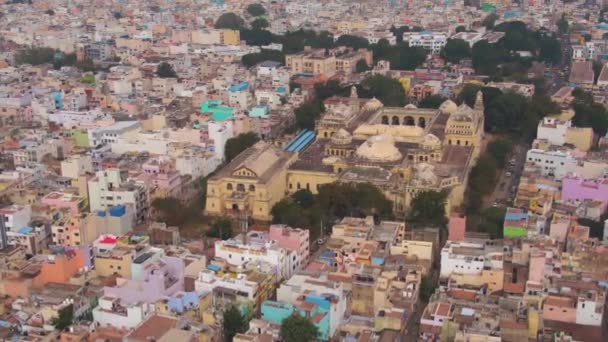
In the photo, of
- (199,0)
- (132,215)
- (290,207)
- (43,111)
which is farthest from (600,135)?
(199,0)

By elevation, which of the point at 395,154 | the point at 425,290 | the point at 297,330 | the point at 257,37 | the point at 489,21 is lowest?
the point at 425,290

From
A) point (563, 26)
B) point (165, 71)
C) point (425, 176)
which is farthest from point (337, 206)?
point (563, 26)

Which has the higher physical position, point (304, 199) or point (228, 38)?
point (228, 38)

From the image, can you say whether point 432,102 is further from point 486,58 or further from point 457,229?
point 457,229

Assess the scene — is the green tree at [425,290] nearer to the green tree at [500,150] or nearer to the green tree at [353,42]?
the green tree at [500,150]

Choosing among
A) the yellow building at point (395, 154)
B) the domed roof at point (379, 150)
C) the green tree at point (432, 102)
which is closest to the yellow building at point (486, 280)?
the yellow building at point (395, 154)

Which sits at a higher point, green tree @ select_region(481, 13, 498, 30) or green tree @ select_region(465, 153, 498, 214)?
green tree @ select_region(481, 13, 498, 30)

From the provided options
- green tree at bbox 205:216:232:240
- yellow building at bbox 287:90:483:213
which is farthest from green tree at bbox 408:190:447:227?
green tree at bbox 205:216:232:240

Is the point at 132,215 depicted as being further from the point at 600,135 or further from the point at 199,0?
the point at 199,0

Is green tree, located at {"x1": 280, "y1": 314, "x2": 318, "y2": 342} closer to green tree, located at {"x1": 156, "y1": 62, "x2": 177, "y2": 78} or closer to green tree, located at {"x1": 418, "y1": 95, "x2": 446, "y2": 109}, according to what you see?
green tree, located at {"x1": 418, "y1": 95, "x2": 446, "y2": 109}
